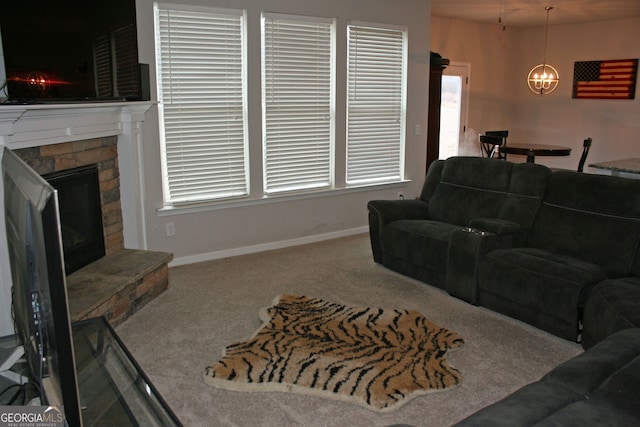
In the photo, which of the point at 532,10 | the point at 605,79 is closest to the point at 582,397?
the point at 532,10

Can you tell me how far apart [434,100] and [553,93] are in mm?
3901

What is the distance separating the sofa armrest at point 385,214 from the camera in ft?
15.1

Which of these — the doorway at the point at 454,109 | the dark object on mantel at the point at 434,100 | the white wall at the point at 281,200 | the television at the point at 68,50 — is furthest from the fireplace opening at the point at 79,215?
the doorway at the point at 454,109

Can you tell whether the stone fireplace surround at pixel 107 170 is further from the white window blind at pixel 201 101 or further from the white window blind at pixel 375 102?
the white window blind at pixel 375 102

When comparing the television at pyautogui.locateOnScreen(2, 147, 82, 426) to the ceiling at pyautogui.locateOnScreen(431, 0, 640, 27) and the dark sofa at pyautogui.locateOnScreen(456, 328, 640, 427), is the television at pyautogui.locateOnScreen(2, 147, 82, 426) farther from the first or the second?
the ceiling at pyautogui.locateOnScreen(431, 0, 640, 27)

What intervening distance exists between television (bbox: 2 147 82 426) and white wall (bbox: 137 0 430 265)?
10.6 feet

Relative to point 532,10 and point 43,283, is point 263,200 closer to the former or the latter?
point 43,283

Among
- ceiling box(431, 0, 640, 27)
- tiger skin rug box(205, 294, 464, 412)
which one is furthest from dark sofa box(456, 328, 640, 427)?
ceiling box(431, 0, 640, 27)

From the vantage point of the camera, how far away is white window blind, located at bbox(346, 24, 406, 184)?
554 centimetres

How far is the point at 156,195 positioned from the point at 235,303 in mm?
1308

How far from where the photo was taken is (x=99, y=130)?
3.65 metres

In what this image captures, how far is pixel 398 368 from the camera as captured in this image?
114 inches

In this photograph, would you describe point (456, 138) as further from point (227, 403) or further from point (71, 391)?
point (71, 391)

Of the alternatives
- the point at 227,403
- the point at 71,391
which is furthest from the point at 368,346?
the point at 71,391
